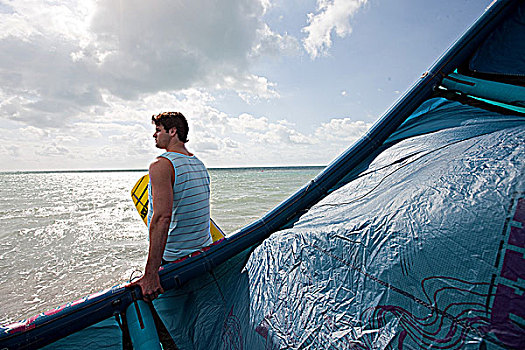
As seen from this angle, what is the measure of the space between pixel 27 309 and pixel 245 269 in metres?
3.65

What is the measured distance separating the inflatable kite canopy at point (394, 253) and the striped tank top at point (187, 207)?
109 millimetres

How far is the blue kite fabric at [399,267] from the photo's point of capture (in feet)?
3.06

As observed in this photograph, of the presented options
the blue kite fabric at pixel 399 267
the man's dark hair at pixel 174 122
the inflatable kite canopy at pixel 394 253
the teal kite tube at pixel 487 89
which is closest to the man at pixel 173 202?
the man's dark hair at pixel 174 122

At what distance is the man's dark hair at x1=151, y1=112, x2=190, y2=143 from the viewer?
1873 millimetres

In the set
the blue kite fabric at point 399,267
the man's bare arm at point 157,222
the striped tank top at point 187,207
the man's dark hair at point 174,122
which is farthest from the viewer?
the man's dark hair at point 174,122

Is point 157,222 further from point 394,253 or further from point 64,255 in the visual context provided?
point 64,255

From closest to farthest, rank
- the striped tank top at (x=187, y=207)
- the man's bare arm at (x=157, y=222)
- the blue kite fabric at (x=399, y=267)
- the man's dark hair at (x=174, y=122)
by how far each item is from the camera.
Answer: the blue kite fabric at (x=399, y=267), the man's bare arm at (x=157, y=222), the striped tank top at (x=187, y=207), the man's dark hair at (x=174, y=122)

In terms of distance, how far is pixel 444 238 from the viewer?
1.04 meters

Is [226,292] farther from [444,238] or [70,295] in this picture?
[70,295]

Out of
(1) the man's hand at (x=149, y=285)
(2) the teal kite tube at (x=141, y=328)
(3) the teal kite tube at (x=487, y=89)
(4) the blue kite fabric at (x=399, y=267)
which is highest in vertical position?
(3) the teal kite tube at (x=487, y=89)

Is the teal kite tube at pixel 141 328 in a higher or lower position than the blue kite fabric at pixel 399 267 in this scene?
lower

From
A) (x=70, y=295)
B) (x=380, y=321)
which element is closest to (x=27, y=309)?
(x=70, y=295)

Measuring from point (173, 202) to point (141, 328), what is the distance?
70 cm

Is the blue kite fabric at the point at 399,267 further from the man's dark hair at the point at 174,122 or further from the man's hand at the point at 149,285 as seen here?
the man's dark hair at the point at 174,122
